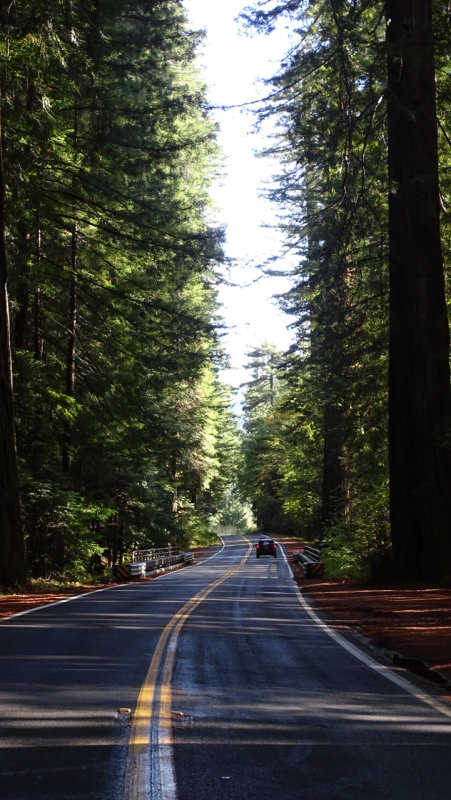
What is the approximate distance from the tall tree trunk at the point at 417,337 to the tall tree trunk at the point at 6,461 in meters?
8.86

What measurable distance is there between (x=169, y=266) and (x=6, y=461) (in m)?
8.96

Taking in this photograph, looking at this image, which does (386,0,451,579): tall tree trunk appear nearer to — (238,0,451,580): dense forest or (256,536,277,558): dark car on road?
(238,0,451,580): dense forest

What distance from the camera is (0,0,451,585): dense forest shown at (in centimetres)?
1684

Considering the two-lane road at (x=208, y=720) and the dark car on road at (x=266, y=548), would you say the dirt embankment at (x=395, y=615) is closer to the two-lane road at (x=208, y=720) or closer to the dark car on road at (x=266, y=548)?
the two-lane road at (x=208, y=720)

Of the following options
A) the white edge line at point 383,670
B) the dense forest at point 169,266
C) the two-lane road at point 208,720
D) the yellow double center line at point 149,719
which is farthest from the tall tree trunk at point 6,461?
the yellow double center line at point 149,719

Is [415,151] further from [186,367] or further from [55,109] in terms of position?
[186,367]

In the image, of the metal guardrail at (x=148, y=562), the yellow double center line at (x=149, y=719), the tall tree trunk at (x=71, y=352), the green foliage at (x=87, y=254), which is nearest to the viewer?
the yellow double center line at (x=149, y=719)

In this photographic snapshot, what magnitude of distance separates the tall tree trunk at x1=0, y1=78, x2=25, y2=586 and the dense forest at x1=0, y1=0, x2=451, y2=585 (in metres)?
0.05

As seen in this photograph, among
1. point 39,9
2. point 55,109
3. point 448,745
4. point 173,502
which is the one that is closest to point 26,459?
point 55,109

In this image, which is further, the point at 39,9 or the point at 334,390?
the point at 334,390

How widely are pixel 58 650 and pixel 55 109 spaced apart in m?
14.7

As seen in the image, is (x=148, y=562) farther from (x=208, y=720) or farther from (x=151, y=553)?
(x=208, y=720)

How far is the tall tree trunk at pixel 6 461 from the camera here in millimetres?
17281

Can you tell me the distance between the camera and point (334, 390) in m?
25.3
